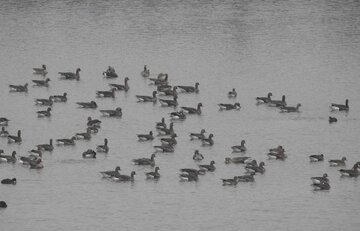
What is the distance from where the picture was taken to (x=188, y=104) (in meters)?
80.4

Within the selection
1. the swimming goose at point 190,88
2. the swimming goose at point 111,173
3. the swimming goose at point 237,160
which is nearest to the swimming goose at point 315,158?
the swimming goose at point 237,160

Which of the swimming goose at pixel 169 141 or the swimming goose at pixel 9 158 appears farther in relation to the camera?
the swimming goose at pixel 169 141

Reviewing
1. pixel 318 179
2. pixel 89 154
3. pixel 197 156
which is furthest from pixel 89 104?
pixel 318 179

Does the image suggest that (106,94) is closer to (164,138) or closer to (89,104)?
(89,104)

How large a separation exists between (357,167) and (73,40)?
37905mm

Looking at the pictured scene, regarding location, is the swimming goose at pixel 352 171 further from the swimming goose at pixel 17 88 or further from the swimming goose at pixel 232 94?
the swimming goose at pixel 17 88

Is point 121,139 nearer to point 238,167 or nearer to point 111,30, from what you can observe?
point 238,167

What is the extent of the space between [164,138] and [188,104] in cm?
1057

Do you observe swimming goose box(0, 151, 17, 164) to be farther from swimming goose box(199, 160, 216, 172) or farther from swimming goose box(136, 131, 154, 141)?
swimming goose box(199, 160, 216, 172)

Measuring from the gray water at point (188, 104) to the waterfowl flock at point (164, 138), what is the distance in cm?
35

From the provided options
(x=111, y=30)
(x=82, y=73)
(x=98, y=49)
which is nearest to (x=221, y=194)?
(x=82, y=73)

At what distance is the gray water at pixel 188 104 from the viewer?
60438 mm

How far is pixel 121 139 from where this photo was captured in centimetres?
7106

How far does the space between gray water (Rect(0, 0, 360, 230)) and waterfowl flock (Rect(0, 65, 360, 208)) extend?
349mm
